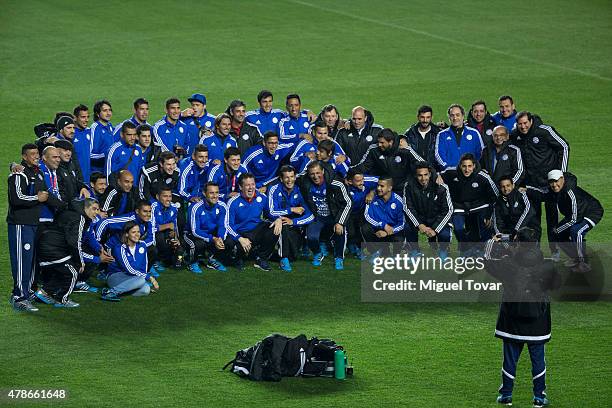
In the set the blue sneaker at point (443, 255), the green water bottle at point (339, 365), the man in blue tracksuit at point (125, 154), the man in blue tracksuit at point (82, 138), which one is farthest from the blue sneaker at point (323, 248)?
the green water bottle at point (339, 365)

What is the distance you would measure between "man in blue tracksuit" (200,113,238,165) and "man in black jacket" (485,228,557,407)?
646cm

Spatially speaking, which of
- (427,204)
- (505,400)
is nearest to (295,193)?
(427,204)

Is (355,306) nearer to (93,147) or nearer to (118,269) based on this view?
(118,269)

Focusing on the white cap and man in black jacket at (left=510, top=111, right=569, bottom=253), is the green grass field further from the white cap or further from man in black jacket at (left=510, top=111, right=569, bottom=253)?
the white cap

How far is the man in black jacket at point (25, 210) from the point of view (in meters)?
14.1

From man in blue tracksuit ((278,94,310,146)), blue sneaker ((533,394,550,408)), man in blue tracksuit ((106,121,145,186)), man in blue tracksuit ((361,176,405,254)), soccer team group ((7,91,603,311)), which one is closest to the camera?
blue sneaker ((533,394,550,408))

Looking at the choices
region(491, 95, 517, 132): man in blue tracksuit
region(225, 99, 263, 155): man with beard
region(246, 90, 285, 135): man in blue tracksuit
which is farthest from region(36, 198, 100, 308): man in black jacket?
region(491, 95, 517, 132): man in blue tracksuit

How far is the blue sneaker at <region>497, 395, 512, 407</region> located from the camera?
1160 cm

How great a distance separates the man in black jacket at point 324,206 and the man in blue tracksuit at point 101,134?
299cm

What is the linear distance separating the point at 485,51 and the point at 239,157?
13373 millimetres

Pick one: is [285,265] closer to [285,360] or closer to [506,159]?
[506,159]

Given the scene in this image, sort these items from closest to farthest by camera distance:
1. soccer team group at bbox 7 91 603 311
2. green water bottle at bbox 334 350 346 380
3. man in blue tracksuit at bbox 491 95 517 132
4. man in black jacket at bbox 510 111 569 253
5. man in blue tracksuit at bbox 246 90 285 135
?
green water bottle at bbox 334 350 346 380
soccer team group at bbox 7 91 603 311
man in black jacket at bbox 510 111 569 253
man in blue tracksuit at bbox 491 95 517 132
man in blue tracksuit at bbox 246 90 285 135

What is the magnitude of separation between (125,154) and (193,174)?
97cm

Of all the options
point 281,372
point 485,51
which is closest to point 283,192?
point 281,372
